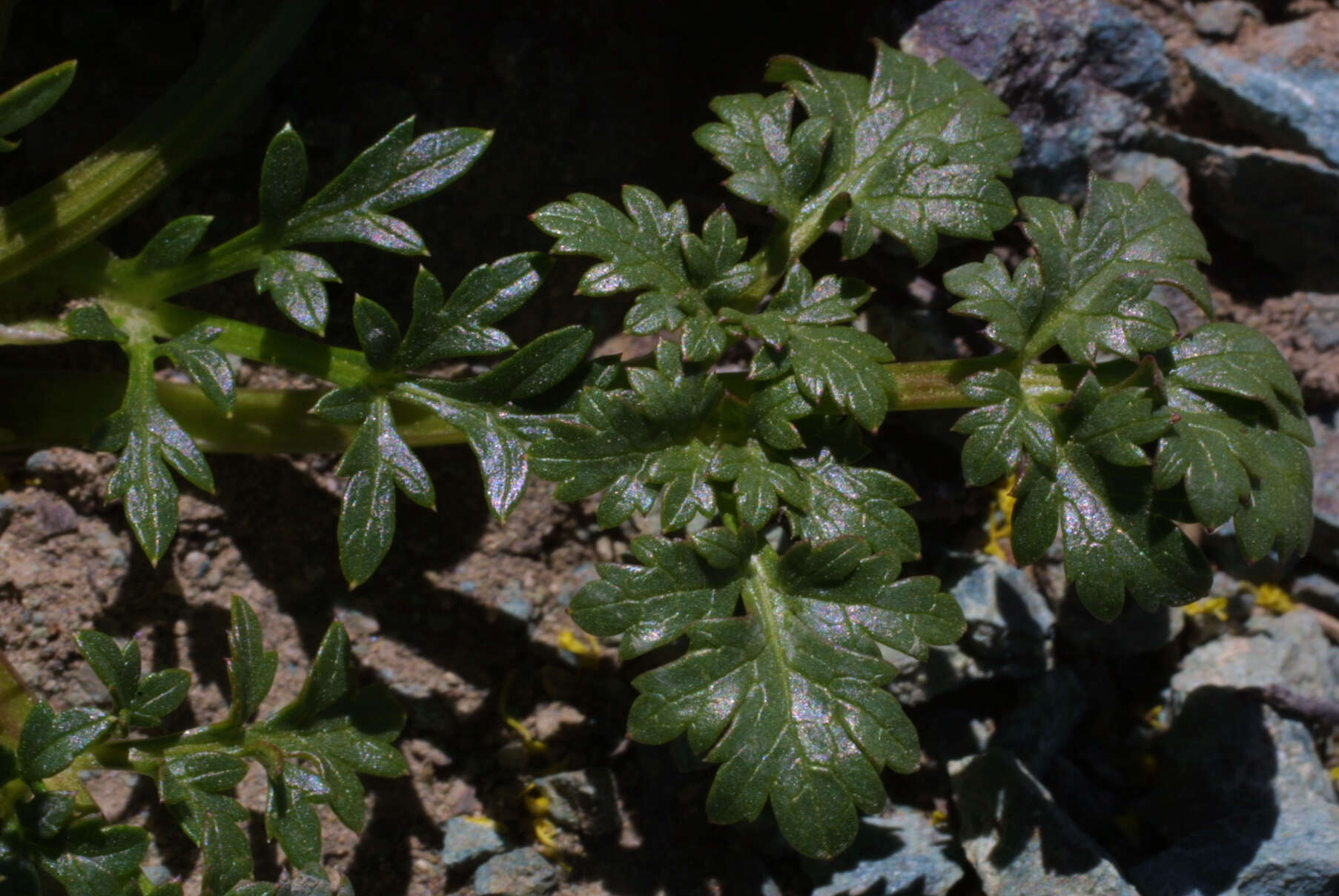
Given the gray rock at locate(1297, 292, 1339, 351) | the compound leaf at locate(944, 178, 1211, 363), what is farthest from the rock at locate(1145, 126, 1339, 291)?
the compound leaf at locate(944, 178, 1211, 363)

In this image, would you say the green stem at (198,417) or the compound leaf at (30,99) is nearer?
the compound leaf at (30,99)

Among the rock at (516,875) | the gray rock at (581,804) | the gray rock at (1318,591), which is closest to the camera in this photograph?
the rock at (516,875)

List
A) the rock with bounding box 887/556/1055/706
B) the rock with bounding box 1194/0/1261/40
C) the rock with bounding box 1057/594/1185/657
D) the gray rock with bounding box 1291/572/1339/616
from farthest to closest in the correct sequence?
the rock with bounding box 1194/0/1261/40
the gray rock with bounding box 1291/572/1339/616
the rock with bounding box 1057/594/1185/657
the rock with bounding box 887/556/1055/706

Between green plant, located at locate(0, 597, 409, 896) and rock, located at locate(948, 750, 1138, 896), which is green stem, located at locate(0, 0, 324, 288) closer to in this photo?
green plant, located at locate(0, 597, 409, 896)

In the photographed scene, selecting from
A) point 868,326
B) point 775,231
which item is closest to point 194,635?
point 775,231

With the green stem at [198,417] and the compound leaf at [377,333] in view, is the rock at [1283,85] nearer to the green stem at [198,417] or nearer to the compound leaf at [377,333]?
the green stem at [198,417]

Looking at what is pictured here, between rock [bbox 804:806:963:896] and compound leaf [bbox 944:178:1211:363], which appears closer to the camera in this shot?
compound leaf [bbox 944:178:1211:363]

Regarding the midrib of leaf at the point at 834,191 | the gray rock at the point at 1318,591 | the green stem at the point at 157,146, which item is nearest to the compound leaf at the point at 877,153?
the midrib of leaf at the point at 834,191
